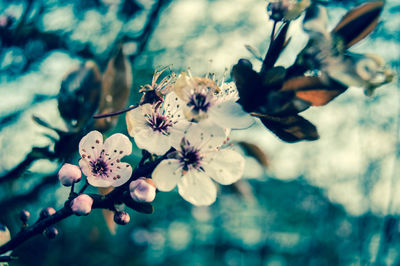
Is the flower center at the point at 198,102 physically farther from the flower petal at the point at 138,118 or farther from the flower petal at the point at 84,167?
the flower petal at the point at 84,167

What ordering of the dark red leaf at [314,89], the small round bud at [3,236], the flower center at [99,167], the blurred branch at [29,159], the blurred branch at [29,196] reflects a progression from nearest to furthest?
the dark red leaf at [314,89] < the small round bud at [3,236] < the flower center at [99,167] < the blurred branch at [29,159] < the blurred branch at [29,196]

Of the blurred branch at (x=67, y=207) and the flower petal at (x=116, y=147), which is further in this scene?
the flower petal at (x=116, y=147)

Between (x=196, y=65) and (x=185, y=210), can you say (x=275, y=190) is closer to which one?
(x=185, y=210)

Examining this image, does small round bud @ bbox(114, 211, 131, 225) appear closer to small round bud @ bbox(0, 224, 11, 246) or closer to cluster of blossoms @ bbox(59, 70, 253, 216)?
cluster of blossoms @ bbox(59, 70, 253, 216)

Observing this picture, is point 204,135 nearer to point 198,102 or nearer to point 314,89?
point 198,102

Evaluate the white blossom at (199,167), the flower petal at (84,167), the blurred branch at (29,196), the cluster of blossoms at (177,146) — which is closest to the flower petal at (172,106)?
the cluster of blossoms at (177,146)

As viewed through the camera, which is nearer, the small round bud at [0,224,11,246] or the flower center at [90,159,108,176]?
the small round bud at [0,224,11,246]

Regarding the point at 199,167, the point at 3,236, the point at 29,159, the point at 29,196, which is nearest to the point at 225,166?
the point at 199,167

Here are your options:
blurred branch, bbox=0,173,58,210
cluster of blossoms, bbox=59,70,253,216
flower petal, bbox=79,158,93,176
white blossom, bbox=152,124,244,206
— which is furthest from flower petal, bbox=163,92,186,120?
blurred branch, bbox=0,173,58,210
